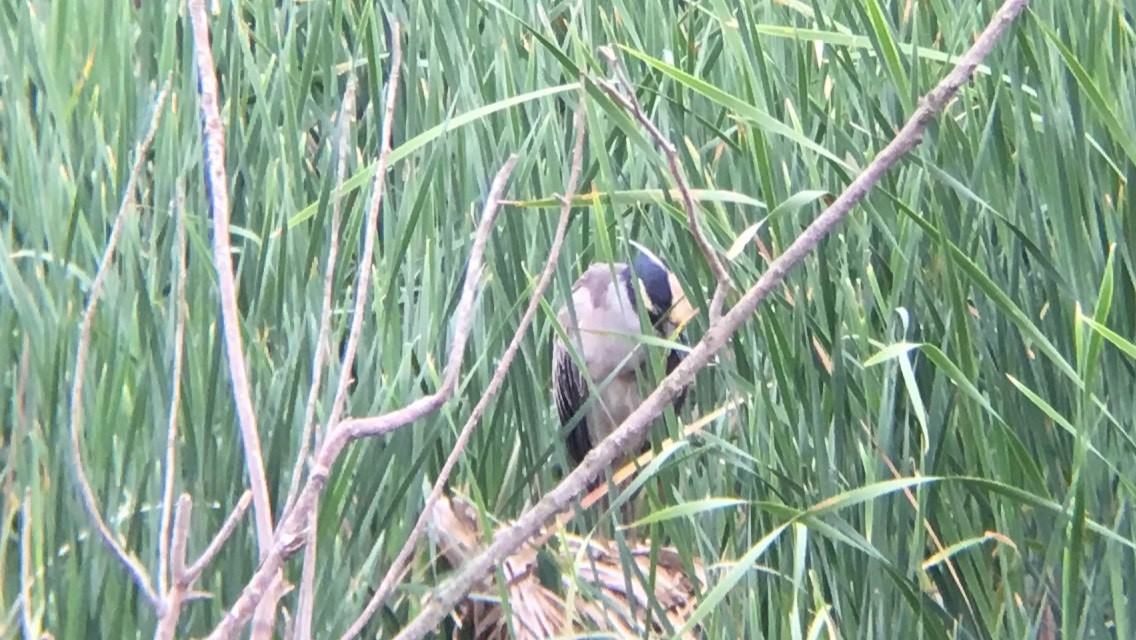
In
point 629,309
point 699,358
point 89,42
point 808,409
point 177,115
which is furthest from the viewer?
point 629,309

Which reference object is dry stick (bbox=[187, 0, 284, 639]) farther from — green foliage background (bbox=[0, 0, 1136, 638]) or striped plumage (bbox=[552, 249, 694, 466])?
striped plumage (bbox=[552, 249, 694, 466])

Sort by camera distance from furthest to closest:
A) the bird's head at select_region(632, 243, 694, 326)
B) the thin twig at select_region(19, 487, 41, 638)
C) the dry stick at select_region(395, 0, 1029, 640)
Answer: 1. the bird's head at select_region(632, 243, 694, 326)
2. the thin twig at select_region(19, 487, 41, 638)
3. the dry stick at select_region(395, 0, 1029, 640)

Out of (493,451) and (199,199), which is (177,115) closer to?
(199,199)

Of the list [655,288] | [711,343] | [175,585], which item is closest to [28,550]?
[175,585]

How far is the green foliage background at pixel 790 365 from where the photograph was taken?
0.97m

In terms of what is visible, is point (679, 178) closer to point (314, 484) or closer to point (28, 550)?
point (314, 484)

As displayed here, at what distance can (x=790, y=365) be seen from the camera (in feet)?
3.34

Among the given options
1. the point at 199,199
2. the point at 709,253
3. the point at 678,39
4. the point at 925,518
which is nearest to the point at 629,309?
the point at 678,39

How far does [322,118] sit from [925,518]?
103cm

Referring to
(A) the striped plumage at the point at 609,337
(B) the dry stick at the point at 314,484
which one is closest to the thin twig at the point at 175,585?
(B) the dry stick at the point at 314,484

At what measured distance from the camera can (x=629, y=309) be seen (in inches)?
69.7

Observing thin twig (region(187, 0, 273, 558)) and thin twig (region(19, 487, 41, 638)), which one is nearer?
thin twig (region(187, 0, 273, 558))

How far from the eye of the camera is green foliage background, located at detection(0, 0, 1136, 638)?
0.97 metres

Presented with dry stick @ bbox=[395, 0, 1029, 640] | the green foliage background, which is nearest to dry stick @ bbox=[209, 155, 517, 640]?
dry stick @ bbox=[395, 0, 1029, 640]
